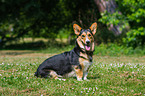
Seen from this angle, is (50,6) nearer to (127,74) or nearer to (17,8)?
(17,8)

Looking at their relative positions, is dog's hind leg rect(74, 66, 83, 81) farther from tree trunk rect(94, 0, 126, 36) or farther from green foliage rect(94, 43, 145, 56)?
tree trunk rect(94, 0, 126, 36)

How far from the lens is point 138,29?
16.7 metres

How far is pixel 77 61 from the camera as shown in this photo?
736 centimetres

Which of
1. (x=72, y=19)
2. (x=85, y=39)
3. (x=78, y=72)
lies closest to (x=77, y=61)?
(x=78, y=72)

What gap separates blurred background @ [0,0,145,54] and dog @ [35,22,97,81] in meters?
9.90

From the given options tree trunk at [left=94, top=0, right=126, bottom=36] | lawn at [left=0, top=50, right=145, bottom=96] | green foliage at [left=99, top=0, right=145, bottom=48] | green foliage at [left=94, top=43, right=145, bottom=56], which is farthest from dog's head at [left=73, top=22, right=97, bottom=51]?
tree trunk at [left=94, top=0, right=126, bottom=36]

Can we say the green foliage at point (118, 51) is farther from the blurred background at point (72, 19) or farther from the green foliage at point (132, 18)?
the green foliage at point (132, 18)

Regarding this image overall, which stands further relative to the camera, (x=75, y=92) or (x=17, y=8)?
(x=17, y=8)

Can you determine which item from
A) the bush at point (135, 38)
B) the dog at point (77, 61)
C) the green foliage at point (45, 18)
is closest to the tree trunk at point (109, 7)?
the bush at point (135, 38)

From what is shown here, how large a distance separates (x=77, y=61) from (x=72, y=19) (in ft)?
55.9

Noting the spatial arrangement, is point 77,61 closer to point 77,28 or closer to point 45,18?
point 77,28

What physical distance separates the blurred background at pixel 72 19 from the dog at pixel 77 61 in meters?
9.90

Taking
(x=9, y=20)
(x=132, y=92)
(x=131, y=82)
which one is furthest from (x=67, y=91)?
(x=9, y=20)

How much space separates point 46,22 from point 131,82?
18246 mm
